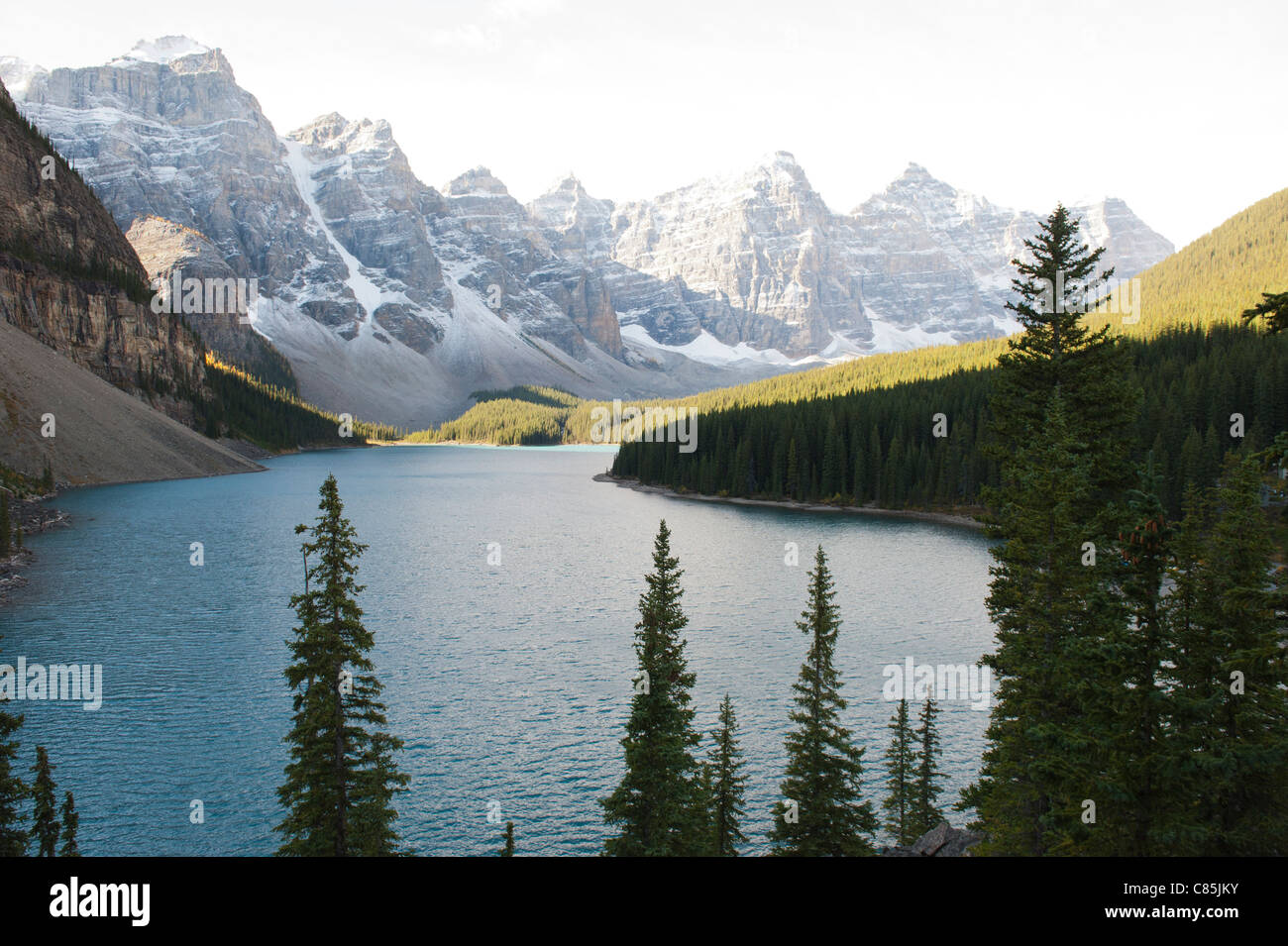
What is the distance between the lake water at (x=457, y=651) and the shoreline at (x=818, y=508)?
7.78 m

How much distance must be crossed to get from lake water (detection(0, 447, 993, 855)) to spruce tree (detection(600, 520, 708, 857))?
247 inches

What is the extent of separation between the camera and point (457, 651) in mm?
48062

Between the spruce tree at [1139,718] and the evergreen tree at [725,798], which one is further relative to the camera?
the evergreen tree at [725,798]

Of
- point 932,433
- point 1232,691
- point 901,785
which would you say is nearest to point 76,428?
point 901,785

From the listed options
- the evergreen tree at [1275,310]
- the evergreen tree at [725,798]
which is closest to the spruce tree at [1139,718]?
the evergreen tree at [1275,310]

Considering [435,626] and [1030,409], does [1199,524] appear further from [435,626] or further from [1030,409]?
[435,626]

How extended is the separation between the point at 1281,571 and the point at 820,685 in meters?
14.6

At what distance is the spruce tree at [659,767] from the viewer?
2223 cm

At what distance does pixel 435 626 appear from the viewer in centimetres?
5356

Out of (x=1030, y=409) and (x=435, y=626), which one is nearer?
(x=1030, y=409)

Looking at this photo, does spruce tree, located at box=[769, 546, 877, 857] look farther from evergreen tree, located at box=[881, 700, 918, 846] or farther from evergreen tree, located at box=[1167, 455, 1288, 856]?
evergreen tree, located at box=[1167, 455, 1288, 856]

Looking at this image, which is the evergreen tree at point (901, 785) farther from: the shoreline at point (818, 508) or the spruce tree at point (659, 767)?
the shoreline at point (818, 508)
